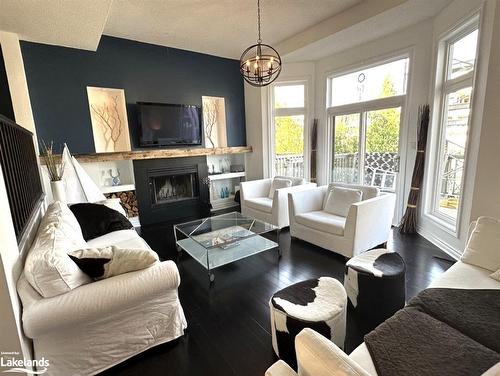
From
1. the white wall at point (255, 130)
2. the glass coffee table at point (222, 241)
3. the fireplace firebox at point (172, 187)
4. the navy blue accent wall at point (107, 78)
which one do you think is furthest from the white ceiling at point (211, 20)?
the glass coffee table at point (222, 241)

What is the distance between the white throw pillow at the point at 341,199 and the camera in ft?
10.6

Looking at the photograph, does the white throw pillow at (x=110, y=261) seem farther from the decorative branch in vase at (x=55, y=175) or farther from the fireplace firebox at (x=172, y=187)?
the fireplace firebox at (x=172, y=187)

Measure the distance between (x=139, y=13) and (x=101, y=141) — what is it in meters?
2.03

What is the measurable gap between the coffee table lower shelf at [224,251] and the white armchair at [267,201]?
0.81 m

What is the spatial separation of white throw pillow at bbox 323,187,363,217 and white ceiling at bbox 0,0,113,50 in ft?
11.0

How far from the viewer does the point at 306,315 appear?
148cm

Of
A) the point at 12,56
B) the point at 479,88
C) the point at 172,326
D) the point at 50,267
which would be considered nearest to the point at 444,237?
the point at 479,88

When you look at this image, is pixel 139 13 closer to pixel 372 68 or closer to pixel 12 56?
pixel 12 56

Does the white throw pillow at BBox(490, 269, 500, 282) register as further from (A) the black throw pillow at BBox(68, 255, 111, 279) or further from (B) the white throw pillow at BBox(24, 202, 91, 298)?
(B) the white throw pillow at BBox(24, 202, 91, 298)

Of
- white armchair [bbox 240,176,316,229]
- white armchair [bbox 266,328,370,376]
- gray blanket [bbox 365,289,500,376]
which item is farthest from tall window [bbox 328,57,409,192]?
white armchair [bbox 266,328,370,376]

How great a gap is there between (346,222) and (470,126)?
1.60 metres

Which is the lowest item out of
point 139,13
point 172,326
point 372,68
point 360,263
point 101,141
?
point 172,326

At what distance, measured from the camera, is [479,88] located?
8.30 feet

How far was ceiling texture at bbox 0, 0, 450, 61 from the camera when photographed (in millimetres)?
2820
